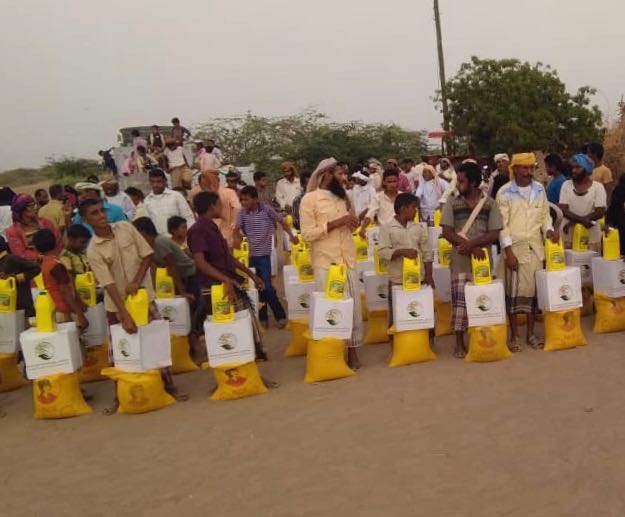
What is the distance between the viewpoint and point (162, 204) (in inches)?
286

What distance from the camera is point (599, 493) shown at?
126 inches

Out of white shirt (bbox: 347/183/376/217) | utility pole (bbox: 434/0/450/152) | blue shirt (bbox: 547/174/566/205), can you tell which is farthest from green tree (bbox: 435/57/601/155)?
blue shirt (bbox: 547/174/566/205)

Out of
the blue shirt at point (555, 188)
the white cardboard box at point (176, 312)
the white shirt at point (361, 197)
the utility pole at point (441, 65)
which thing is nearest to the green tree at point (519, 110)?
the utility pole at point (441, 65)

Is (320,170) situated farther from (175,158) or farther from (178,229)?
(175,158)

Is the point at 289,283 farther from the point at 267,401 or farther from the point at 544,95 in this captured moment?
the point at 544,95

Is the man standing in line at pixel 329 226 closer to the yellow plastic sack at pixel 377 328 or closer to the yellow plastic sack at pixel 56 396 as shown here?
the yellow plastic sack at pixel 377 328

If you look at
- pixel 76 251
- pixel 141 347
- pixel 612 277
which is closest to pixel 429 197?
pixel 612 277

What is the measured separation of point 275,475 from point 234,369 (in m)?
1.44

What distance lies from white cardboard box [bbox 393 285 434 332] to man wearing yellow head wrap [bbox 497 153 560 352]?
777mm

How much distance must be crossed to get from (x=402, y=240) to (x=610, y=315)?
6.70ft

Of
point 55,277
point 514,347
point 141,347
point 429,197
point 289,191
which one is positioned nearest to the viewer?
point 141,347

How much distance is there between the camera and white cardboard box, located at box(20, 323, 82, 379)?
4.91m

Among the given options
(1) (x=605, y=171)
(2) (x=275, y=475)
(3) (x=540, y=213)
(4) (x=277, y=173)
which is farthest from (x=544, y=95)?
(2) (x=275, y=475)

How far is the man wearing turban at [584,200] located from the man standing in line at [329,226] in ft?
7.81
